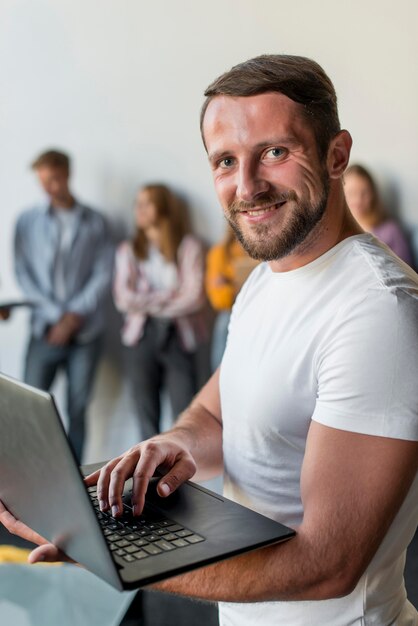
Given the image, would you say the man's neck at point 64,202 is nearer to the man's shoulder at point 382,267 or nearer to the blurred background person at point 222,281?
the blurred background person at point 222,281

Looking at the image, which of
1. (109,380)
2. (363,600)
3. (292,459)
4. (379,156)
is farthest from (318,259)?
(109,380)

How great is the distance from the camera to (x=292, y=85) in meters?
1.24

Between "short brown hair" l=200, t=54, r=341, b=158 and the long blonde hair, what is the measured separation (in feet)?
10.8

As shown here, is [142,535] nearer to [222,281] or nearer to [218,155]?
[218,155]

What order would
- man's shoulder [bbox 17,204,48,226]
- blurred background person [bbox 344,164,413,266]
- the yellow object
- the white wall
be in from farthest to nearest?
man's shoulder [bbox 17,204,48,226]
the white wall
blurred background person [bbox 344,164,413,266]
the yellow object

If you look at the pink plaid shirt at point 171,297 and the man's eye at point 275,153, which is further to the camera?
the pink plaid shirt at point 171,297

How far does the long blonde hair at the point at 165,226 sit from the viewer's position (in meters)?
4.60

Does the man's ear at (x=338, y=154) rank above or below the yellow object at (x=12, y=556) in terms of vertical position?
above

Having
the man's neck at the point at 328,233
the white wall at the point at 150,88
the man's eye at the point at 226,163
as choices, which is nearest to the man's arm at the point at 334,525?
the man's neck at the point at 328,233

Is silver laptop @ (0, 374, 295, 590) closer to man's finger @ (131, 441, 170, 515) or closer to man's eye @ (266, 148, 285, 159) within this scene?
man's finger @ (131, 441, 170, 515)

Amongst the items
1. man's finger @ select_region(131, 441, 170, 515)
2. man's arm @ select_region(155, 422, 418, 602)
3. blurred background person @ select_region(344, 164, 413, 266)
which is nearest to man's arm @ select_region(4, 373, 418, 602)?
man's arm @ select_region(155, 422, 418, 602)

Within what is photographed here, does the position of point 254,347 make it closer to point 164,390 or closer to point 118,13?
point 164,390

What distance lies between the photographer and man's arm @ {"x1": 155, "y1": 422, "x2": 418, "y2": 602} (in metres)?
1.06

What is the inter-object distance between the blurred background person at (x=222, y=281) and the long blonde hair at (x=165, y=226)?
23 centimetres
